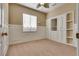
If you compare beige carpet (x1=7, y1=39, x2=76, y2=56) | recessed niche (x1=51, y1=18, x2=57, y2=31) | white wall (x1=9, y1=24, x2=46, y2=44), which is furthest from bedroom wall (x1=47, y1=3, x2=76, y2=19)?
beige carpet (x1=7, y1=39, x2=76, y2=56)

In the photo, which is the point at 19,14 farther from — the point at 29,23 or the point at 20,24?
the point at 29,23

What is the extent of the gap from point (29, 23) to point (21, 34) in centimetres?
48

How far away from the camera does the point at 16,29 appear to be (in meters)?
4.10

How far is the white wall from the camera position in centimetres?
395

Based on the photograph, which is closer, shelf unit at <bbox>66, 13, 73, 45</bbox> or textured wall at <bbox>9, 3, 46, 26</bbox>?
shelf unit at <bbox>66, 13, 73, 45</bbox>

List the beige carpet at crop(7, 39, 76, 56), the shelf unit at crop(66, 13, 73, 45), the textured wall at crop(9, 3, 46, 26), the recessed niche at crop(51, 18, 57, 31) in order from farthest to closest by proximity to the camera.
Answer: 1. the recessed niche at crop(51, 18, 57, 31)
2. the textured wall at crop(9, 3, 46, 26)
3. the shelf unit at crop(66, 13, 73, 45)
4. the beige carpet at crop(7, 39, 76, 56)

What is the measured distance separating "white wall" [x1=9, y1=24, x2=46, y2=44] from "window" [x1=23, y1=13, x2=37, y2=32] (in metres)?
0.15

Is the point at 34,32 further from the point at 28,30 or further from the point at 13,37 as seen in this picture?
the point at 13,37

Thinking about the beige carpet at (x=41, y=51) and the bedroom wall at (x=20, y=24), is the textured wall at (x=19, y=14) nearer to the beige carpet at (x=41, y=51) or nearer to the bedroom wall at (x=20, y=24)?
the bedroom wall at (x=20, y=24)

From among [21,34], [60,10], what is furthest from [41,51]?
[60,10]

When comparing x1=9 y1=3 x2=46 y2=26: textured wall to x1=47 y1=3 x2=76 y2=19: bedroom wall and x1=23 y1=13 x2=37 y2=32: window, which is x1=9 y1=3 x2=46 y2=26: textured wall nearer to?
x1=23 y1=13 x2=37 y2=32: window

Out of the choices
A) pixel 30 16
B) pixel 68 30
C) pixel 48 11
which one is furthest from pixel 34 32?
pixel 68 30

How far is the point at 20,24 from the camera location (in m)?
4.18

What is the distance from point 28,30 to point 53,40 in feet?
3.15
